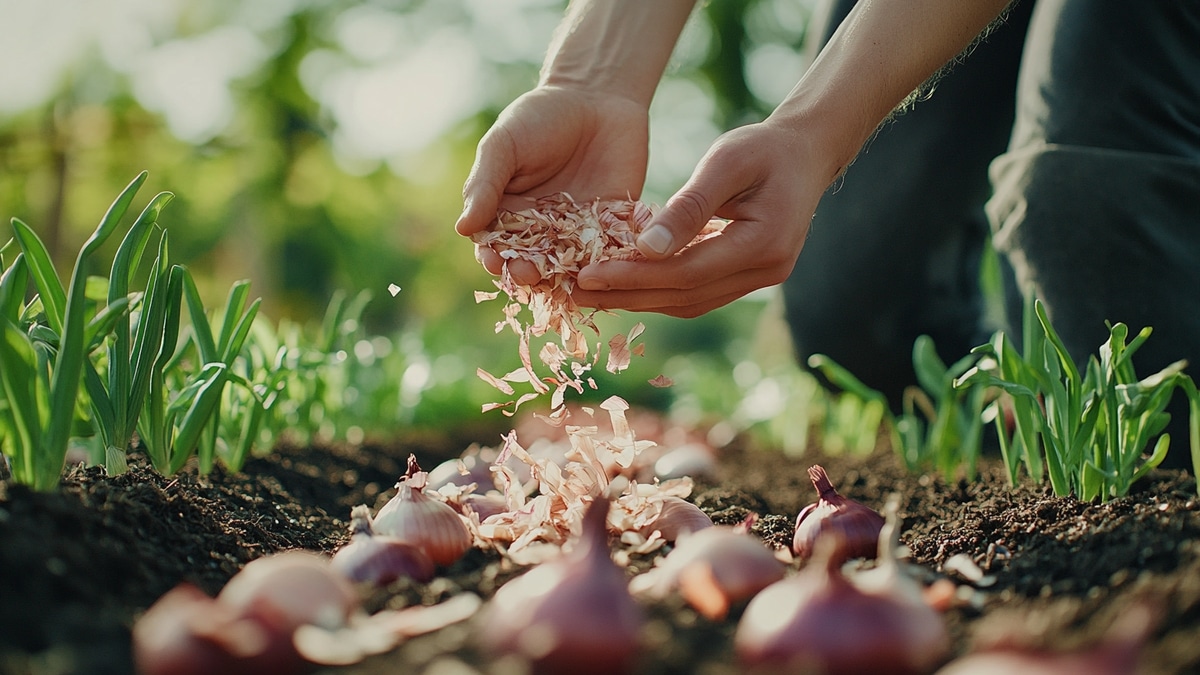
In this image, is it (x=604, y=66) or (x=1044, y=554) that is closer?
(x=1044, y=554)

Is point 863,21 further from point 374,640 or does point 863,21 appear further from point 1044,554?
point 374,640

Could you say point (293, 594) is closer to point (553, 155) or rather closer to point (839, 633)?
point (839, 633)

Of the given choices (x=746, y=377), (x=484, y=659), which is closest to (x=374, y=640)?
(x=484, y=659)

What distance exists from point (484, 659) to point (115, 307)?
0.65 meters

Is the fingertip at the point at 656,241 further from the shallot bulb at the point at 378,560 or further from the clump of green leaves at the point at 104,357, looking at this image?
the clump of green leaves at the point at 104,357

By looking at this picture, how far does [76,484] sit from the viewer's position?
1.16 metres

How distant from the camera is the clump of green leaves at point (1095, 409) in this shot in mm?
1293

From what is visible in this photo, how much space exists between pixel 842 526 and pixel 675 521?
243 millimetres

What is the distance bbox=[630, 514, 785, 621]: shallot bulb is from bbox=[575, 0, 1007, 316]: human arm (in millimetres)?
532

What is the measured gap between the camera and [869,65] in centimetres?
146

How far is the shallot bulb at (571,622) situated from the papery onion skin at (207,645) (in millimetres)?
174

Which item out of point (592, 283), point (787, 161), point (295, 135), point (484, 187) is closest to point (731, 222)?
point (787, 161)

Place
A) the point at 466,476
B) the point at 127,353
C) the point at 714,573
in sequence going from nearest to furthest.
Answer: the point at 714,573, the point at 127,353, the point at 466,476

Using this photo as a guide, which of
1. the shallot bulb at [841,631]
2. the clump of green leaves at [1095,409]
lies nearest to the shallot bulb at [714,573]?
the shallot bulb at [841,631]
